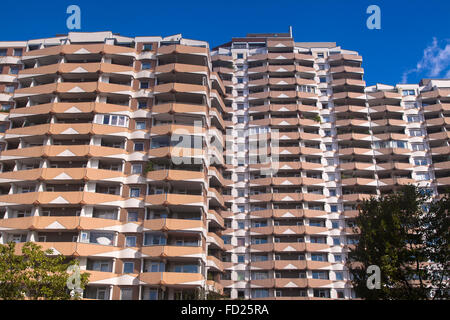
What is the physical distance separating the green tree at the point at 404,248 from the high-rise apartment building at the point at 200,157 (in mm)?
18398

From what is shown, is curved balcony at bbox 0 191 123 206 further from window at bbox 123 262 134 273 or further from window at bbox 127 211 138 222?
window at bbox 123 262 134 273

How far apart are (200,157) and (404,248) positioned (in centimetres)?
2540

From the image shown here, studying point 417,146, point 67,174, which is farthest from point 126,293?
point 417,146

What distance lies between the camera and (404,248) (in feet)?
111

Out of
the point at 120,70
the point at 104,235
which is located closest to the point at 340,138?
the point at 120,70

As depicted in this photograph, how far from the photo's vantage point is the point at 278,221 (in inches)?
2591

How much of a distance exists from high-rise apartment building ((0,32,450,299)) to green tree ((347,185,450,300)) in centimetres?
1840

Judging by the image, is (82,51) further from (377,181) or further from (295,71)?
(377,181)

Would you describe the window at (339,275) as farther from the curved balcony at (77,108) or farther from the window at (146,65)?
the window at (146,65)

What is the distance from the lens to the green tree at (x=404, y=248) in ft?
106

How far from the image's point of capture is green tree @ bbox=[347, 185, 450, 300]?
106 ft

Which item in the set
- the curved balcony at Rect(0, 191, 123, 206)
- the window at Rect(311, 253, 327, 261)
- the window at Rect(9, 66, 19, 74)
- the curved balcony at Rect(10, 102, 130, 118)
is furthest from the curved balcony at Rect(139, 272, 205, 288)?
the window at Rect(9, 66, 19, 74)

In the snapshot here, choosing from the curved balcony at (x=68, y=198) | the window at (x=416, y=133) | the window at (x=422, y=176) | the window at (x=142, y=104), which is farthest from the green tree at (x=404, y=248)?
the window at (x=416, y=133)
